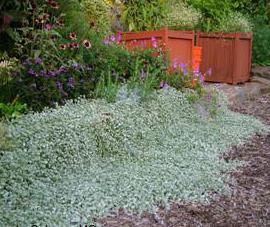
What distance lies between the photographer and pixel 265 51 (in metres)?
9.52

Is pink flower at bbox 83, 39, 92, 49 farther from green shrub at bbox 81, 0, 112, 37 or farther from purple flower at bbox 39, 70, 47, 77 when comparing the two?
green shrub at bbox 81, 0, 112, 37

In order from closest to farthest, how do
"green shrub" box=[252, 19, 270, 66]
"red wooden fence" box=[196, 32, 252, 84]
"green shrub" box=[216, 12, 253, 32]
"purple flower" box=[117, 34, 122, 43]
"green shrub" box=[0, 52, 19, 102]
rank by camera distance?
"green shrub" box=[0, 52, 19, 102] → "purple flower" box=[117, 34, 122, 43] → "red wooden fence" box=[196, 32, 252, 84] → "green shrub" box=[216, 12, 253, 32] → "green shrub" box=[252, 19, 270, 66]

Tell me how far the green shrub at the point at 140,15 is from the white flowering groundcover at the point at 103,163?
254 cm

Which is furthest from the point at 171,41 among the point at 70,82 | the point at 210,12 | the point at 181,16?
the point at 210,12

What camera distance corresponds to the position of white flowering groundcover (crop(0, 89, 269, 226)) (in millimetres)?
3045

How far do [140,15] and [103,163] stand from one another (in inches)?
155

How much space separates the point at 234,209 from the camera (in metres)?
3.43

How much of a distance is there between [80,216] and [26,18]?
2733mm

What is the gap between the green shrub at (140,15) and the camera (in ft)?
23.4

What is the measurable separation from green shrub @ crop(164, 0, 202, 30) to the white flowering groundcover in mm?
3181

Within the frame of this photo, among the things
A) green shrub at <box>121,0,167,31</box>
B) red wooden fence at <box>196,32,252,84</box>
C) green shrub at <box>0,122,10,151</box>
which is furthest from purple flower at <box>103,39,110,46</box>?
red wooden fence at <box>196,32,252,84</box>

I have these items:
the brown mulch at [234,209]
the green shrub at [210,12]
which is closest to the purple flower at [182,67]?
the brown mulch at [234,209]

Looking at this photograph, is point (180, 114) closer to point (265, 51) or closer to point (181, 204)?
point (181, 204)

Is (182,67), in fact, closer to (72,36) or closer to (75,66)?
(72,36)
